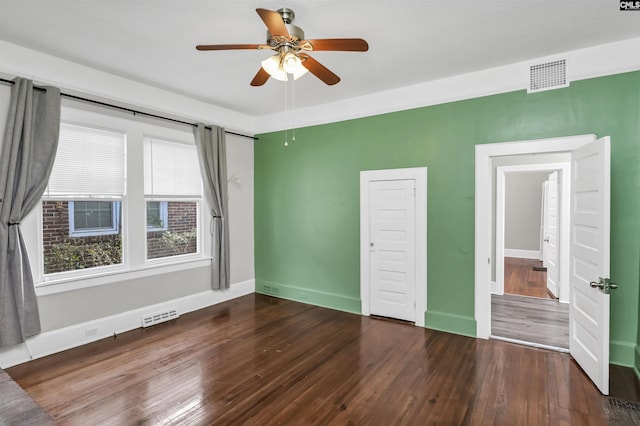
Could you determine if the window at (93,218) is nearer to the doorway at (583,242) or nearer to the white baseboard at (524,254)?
the doorway at (583,242)

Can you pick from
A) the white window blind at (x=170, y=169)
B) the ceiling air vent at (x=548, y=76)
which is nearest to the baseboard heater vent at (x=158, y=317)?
the white window blind at (x=170, y=169)

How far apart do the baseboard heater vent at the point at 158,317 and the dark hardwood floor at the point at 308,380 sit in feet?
0.45

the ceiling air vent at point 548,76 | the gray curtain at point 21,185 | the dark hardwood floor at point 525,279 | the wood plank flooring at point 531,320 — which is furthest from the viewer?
the dark hardwood floor at point 525,279

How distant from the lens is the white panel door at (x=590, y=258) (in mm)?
2582

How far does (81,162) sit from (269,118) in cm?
278

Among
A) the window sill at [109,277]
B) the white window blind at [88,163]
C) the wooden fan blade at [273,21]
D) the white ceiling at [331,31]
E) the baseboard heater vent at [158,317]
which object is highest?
the white ceiling at [331,31]

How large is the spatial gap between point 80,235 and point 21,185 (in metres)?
0.78

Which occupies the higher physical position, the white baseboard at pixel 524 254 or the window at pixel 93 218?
the window at pixel 93 218

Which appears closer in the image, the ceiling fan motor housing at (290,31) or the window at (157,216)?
the ceiling fan motor housing at (290,31)

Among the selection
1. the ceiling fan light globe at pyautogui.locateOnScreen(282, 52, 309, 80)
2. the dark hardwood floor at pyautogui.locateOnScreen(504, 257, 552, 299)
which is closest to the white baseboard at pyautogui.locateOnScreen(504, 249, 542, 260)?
the dark hardwood floor at pyautogui.locateOnScreen(504, 257, 552, 299)

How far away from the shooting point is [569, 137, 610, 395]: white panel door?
2582 mm

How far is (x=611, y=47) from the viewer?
3051 millimetres

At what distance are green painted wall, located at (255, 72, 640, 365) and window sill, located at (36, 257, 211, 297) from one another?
1394 millimetres

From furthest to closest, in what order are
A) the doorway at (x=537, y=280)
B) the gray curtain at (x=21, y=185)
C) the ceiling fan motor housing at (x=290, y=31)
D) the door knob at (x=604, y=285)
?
the doorway at (x=537, y=280)
the gray curtain at (x=21, y=185)
the door knob at (x=604, y=285)
the ceiling fan motor housing at (x=290, y=31)
